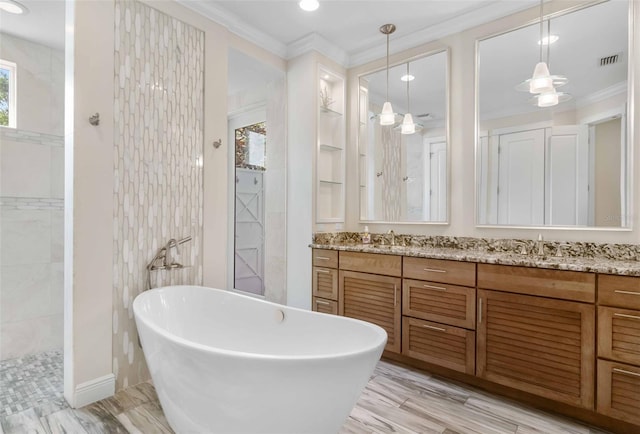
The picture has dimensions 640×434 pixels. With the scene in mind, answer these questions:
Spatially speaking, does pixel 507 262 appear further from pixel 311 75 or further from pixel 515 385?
pixel 311 75

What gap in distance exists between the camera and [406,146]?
3.04 metres

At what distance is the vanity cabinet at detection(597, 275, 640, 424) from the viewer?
1651 mm

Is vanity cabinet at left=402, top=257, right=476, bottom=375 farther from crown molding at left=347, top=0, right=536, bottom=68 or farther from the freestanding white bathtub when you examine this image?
crown molding at left=347, top=0, right=536, bottom=68

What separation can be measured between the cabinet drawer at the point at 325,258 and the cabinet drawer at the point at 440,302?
0.67 m

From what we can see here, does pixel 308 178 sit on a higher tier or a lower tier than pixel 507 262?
higher

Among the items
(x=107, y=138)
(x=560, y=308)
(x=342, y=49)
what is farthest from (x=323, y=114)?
(x=560, y=308)

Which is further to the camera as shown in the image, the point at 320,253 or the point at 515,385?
the point at 320,253

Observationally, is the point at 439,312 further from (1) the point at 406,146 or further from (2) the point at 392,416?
(1) the point at 406,146

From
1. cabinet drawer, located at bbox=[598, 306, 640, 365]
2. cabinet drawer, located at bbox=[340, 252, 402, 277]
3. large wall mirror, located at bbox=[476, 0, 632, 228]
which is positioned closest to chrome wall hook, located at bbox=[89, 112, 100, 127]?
cabinet drawer, located at bbox=[340, 252, 402, 277]

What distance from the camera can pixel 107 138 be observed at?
6.79 ft

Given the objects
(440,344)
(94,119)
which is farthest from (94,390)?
(440,344)

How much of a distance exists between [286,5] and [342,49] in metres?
0.84

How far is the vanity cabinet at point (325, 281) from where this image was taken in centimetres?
291

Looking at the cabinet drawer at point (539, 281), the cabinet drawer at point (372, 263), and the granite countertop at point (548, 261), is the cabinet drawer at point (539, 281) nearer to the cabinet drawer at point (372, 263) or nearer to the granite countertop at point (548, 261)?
the granite countertop at point (548, 261)
